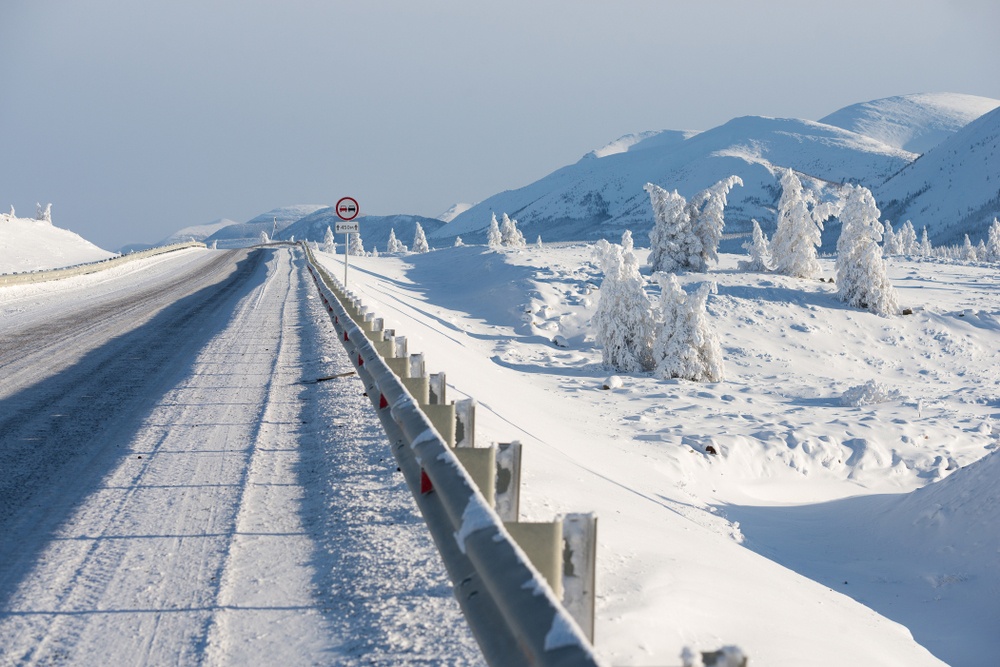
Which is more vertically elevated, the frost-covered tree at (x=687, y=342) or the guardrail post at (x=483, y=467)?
the guardrail post at (x=483, y=467)

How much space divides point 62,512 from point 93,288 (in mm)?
27615

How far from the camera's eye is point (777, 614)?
18.5ft

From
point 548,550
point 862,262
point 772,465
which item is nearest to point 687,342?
point 772,465

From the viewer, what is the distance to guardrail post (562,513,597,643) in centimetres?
291

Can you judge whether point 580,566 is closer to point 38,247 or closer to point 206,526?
point 206,526

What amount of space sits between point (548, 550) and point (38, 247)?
76.1m

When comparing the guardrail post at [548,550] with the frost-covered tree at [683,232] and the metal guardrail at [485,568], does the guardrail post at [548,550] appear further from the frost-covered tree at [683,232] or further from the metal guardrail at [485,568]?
the frost-covered tree at [683,232]

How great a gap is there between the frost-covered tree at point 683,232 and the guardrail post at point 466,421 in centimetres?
4594

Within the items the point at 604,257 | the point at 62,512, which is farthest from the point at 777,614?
the point at 604,257

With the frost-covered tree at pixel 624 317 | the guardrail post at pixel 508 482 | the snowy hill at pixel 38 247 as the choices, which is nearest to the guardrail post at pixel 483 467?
the guardrail post at pixel 508 482

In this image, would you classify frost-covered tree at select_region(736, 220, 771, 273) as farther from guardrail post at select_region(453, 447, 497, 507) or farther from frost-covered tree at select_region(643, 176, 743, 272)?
guardrail post at select_region(453, 447, 497, 507)

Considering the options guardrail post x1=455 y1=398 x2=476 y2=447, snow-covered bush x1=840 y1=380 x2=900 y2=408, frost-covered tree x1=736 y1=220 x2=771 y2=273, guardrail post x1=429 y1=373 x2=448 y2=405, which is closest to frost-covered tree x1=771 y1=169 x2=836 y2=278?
frost-covered tree x1=736 y1=220 x2=771 y2=273

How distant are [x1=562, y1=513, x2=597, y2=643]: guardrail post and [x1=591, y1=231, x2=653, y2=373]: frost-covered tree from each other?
26425 millimetres

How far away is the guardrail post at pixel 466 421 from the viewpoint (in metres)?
4.93
